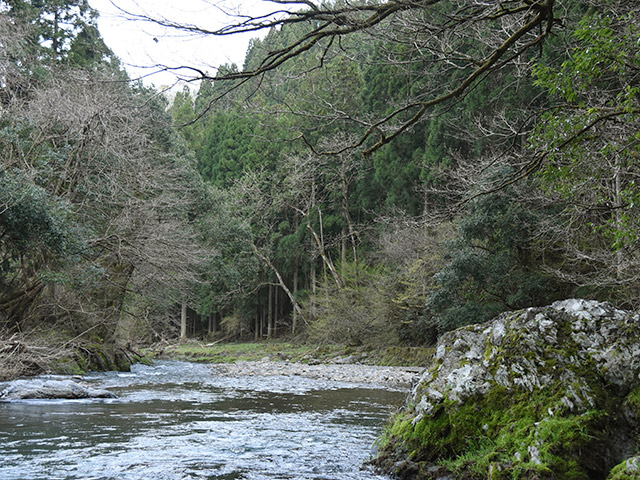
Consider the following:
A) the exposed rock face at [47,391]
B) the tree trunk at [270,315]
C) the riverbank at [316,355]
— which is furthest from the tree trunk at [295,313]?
the exposed rock face at [47,391]

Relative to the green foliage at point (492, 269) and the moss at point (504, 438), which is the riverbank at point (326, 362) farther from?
the moss at point (504, 438)

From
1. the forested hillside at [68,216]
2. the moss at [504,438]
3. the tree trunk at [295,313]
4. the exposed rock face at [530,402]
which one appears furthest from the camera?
the tree trunk at [295,313]

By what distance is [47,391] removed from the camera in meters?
9.09

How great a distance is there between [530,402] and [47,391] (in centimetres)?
816

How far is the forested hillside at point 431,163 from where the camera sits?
4625 millimetres

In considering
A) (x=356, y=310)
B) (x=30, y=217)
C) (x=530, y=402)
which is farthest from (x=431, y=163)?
(x=530, y=402)

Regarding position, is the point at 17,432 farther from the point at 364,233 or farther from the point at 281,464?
the point at 364,233

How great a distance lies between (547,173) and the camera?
5.13m

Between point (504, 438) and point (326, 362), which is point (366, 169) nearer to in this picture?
point (326, 362)

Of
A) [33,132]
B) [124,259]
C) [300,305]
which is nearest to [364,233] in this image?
[300,305]

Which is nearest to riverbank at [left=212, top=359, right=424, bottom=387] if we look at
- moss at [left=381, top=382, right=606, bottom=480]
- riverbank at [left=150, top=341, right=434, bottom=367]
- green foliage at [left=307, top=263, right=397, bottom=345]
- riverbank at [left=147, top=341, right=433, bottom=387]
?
riverbank at [left=147, top=341, right=433, bottom=387]

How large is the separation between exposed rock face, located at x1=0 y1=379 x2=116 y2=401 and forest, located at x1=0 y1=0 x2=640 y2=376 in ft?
5.78

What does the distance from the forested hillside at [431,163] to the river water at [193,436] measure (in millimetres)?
2689

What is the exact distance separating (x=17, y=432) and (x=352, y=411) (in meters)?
4.65
